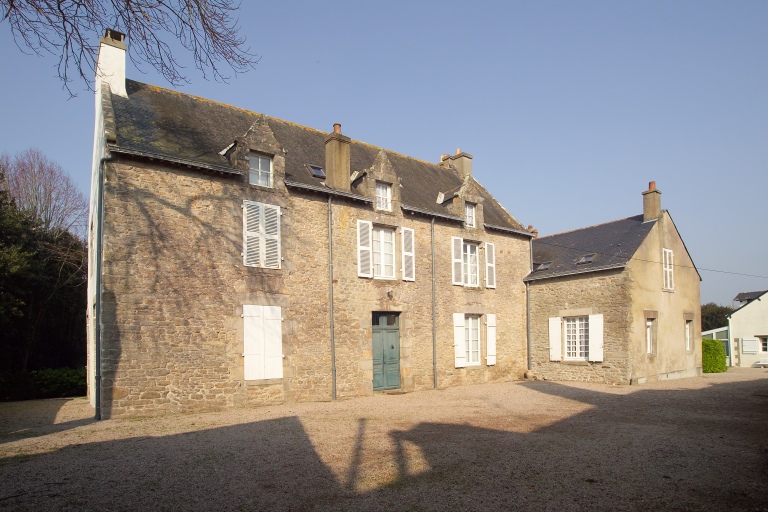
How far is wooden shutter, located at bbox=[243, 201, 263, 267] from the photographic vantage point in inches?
477

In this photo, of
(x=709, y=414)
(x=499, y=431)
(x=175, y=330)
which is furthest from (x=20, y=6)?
(x=709, y=414)

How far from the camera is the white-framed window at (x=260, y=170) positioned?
12508mm

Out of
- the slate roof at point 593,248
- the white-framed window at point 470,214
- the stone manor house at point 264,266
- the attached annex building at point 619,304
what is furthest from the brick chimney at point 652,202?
the white-framed window at point 470,214

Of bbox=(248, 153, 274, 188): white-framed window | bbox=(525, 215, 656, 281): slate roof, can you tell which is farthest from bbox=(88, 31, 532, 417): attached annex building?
bbox=(525, 215, 656, 281): slate roof

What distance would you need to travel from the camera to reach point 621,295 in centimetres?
1614

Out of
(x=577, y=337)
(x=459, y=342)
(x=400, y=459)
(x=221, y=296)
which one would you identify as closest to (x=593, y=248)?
Result: (x=577, y=337)

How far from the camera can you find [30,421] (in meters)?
10.8

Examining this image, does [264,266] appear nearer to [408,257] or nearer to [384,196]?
[384,196]

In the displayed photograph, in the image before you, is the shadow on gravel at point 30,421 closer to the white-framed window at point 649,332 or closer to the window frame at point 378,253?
the window frame at point 378,253

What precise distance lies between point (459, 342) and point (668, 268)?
7.96 metres

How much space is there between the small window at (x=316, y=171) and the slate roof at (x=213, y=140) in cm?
16

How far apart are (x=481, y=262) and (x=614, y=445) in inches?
413

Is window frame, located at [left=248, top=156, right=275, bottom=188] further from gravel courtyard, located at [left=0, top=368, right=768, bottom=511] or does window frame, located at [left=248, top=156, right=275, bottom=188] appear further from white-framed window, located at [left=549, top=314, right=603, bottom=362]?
white-framed window, located at [left=549, top=314, right=603, bottom=362]

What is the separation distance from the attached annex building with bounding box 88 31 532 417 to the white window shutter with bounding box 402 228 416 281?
5 cm
